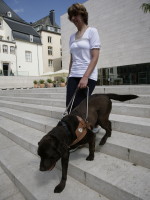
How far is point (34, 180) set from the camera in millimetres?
2705

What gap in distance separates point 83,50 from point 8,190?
244 cm

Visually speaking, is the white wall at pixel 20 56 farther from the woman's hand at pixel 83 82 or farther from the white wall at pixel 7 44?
the woman's hand at pixel 83 82

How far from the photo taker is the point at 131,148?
8.47 ft

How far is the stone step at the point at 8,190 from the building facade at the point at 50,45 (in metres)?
37.9

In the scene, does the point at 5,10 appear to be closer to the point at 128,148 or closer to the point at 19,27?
the point at 19,27

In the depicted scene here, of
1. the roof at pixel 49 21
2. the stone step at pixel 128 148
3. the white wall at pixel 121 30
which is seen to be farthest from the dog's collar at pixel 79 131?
the roof at pixel 49 21

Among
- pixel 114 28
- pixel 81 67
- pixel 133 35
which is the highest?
pixel 114 28

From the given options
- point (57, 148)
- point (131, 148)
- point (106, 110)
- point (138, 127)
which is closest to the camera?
point (57, 148)

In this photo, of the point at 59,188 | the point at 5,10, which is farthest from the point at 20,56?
the point at 59,188

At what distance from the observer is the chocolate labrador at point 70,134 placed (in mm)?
1924

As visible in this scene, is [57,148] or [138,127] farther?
[138,127]

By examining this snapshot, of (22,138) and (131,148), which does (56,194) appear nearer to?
(131,148)

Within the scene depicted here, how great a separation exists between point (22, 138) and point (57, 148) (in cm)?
232

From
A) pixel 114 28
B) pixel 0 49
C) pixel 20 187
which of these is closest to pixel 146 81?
pixel 114 28
